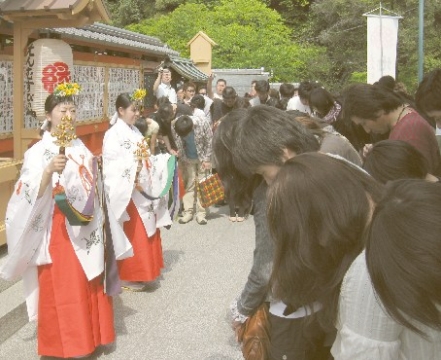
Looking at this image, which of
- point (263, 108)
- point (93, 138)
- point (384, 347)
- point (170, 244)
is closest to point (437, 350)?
point (384, 347)

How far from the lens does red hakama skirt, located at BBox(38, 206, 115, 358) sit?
4066 millimetres

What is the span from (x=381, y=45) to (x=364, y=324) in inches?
594

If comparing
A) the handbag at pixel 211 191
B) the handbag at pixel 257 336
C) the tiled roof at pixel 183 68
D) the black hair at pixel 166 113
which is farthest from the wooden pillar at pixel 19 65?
the tiled roof at pixel 183 68

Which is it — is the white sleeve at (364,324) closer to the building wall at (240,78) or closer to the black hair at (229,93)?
the black hair at (229,93)

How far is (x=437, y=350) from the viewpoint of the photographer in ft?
4.87

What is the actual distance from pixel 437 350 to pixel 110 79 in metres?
10.1

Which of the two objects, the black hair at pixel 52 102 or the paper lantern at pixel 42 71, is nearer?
the black hair at pixel 52 102

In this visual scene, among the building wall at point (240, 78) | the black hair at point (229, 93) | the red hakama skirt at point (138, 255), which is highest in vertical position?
the building wall at point (240, 78)

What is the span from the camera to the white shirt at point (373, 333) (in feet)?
4.81

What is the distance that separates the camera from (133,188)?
5.47 m

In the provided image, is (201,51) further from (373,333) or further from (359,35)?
(373,333)

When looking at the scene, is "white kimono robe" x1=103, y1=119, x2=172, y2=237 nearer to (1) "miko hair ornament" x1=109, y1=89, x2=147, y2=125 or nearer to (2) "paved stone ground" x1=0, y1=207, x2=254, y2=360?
(1) "miko hair ornament" x1=109, y1=89, x2=147, y2=125

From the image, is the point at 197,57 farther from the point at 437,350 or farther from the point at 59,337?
the point at 437,350

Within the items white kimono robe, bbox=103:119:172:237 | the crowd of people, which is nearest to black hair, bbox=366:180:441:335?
the crowd of people
